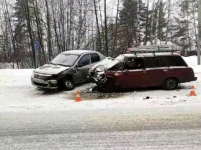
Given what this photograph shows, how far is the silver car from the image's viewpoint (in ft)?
37.1

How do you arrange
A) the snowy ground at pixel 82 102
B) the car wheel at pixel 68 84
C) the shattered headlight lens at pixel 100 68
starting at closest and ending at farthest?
the snowy ground at pixel 82 102 → the shattered headlight lens at pixel 100 68 → the car wheel at pixel 68 84

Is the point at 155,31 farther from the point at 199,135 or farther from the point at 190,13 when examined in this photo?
the point at 199,135

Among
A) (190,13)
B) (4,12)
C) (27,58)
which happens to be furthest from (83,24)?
(190,13)

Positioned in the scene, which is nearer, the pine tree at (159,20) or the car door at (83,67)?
the car door at (83,67)

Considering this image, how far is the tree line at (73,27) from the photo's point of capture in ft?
111

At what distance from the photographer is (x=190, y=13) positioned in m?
49.0

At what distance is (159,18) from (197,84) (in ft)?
94.6

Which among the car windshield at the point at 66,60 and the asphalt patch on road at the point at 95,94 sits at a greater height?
the car windshield at the point at 66,60

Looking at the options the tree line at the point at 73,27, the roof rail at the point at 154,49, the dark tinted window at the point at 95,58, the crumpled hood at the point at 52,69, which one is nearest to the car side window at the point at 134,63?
the roof rail at the point at 154,49

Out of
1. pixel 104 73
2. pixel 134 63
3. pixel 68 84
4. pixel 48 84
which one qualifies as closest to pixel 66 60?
pixel 68 84

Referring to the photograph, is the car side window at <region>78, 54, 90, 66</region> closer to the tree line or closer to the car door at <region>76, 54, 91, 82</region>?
the car door at <region>76, 54, 91, 82</region>

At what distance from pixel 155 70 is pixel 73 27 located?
1044 inches

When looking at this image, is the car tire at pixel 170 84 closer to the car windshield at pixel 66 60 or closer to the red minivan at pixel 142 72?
the red minivan at pixel 142 72

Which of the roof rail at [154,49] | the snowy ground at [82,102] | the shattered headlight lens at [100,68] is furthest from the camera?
the roof rail at [154,49]
